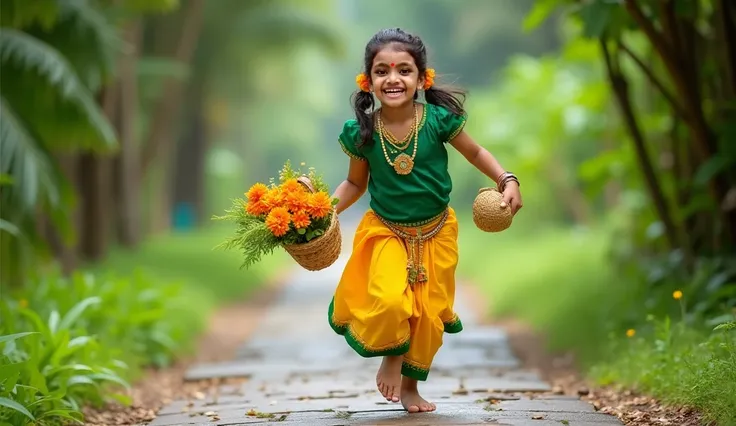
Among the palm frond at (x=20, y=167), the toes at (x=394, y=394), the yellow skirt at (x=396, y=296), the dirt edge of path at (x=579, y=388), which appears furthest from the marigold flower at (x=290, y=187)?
the palm frond at (x=20, y=167)

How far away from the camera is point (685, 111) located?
324 inches

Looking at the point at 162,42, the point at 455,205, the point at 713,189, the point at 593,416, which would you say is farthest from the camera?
the point at 455,205

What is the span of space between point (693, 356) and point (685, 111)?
330 cm

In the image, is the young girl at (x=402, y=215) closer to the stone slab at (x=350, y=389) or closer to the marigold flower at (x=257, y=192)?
the stone slab at (x=350, y=389)

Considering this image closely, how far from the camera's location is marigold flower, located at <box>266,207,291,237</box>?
4754mm

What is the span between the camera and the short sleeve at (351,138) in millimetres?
5305

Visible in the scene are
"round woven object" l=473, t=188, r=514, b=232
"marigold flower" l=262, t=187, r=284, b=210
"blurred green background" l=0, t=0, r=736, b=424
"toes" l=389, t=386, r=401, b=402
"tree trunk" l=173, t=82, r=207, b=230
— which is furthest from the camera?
"tree trunk" l=173, t=82, r=207, b=230

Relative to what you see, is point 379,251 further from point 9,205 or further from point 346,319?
point 9,205

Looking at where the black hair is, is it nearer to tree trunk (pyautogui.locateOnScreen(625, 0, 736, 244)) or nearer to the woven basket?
the woven basket

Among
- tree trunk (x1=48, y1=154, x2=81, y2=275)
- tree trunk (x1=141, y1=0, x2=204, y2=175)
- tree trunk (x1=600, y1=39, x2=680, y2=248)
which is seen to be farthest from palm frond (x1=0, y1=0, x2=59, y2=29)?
tree trunk (x1=141, y1=0, x2=204, y2=175)

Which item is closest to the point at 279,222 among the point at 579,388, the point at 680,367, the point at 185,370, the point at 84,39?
the point at 680,367

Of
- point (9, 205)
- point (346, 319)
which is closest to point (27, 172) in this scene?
point (9, 205)

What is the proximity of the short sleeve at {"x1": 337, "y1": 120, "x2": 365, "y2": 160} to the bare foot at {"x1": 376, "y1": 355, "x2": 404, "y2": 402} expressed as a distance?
101 cm

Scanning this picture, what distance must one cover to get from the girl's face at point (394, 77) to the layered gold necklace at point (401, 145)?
0.13m
